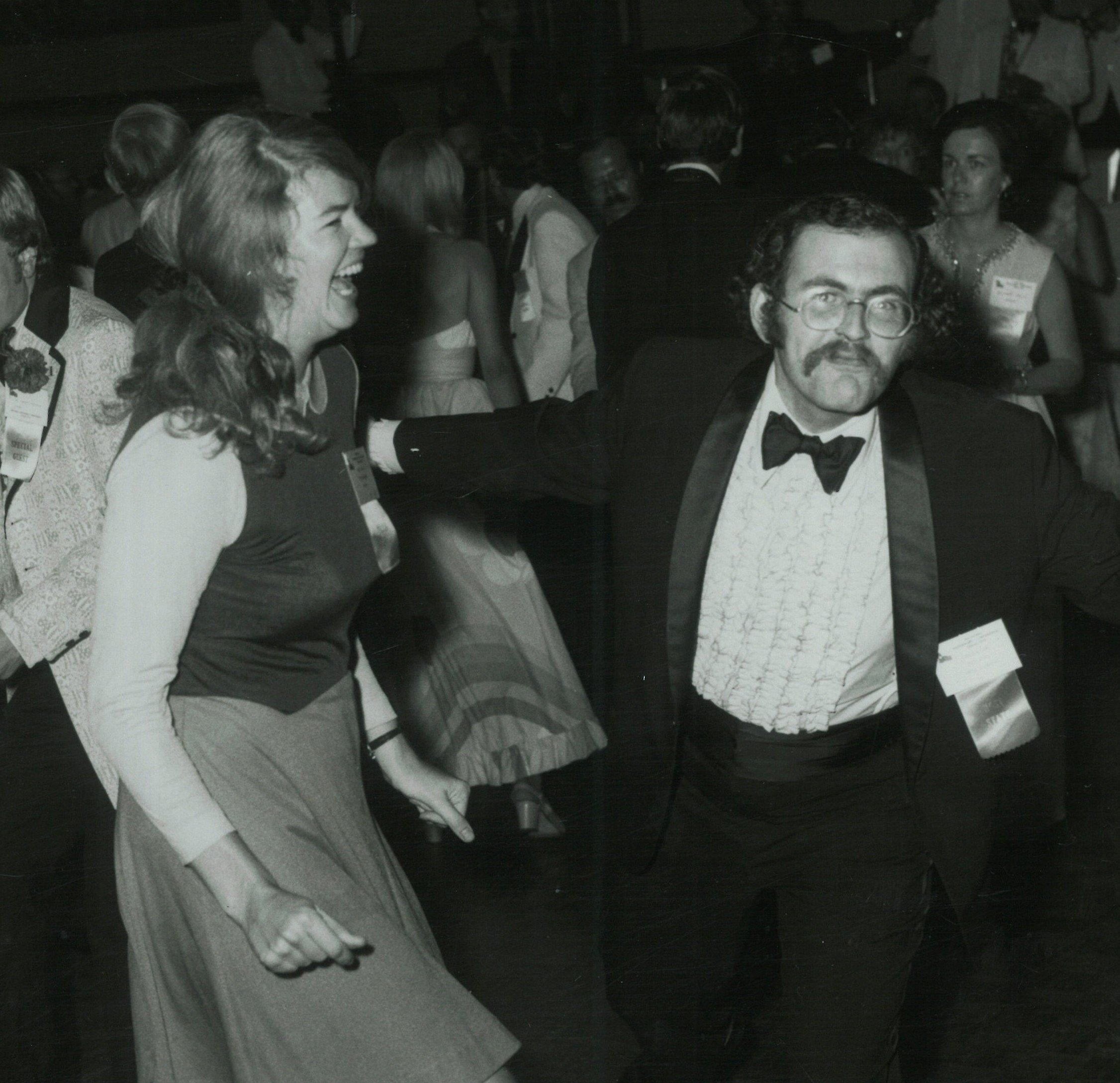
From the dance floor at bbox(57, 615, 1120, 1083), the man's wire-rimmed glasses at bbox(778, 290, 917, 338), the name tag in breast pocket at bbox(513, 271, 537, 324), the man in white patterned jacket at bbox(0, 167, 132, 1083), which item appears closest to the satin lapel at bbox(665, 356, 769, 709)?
the man's wire-rimmed glasses at bbox(778, 290, 917, 338)

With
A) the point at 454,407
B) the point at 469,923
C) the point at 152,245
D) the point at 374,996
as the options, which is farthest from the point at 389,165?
the point at 374,996

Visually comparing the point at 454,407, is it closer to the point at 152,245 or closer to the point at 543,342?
the point at 543,342

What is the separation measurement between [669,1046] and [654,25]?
6.13 meters

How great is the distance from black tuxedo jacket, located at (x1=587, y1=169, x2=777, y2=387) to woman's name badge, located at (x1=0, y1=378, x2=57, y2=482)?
64.7 inches

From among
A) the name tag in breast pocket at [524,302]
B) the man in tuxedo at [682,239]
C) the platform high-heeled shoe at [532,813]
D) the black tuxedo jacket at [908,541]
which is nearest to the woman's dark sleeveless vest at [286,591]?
the black tuxedo jacket at [908,541]

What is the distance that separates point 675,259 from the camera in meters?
3.82

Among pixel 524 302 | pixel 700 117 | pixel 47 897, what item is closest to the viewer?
pixel 47 897

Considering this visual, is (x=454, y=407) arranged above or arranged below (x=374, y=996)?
above

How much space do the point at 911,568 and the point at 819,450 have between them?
0.75ft

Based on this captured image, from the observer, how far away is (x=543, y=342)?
5020 mm

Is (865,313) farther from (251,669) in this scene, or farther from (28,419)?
(28,419)

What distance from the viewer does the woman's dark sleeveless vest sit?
1.83 m

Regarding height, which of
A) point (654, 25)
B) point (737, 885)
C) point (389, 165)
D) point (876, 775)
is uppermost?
point (654, 25)

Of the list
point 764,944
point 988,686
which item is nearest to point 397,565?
point 988,686
